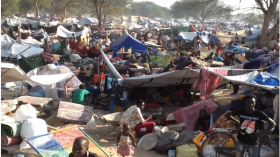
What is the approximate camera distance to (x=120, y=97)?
8234 mm

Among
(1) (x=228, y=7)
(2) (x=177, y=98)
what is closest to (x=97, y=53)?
(2) (x=177, y=98)

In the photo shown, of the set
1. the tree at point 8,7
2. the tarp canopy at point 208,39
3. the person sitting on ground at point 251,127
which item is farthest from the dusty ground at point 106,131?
the tree at point 8,7

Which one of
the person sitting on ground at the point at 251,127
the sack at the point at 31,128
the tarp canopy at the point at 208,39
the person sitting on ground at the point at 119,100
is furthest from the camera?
the tarp canopy at the point at 208,39

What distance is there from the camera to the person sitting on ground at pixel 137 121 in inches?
239

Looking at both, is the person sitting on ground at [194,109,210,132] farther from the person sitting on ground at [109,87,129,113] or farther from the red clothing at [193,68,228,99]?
the person sitting on ground at [109,87,129,113]

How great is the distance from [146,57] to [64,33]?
36.1 ft

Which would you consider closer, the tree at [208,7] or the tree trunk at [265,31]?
the tree trunk at [265,31]

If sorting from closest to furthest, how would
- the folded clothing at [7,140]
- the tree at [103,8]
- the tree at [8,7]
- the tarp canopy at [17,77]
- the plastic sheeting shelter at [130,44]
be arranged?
the folded clothing at [7,140] → the tarp canopy at [17,77] → the plastic sheeting shelter at [130,44] → the tree at [103,8] → the tree at [8,7]

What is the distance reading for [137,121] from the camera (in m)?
6.14

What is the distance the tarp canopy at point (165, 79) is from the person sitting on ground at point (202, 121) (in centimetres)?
150

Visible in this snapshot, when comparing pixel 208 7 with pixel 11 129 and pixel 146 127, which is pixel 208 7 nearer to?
pixel 146 127

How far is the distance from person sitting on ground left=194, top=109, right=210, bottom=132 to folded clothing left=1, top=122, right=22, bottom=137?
140 inches

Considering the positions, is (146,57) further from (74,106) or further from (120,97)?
(74,106)

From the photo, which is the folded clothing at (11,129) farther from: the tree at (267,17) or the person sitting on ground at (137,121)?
the tree at (267,17)
